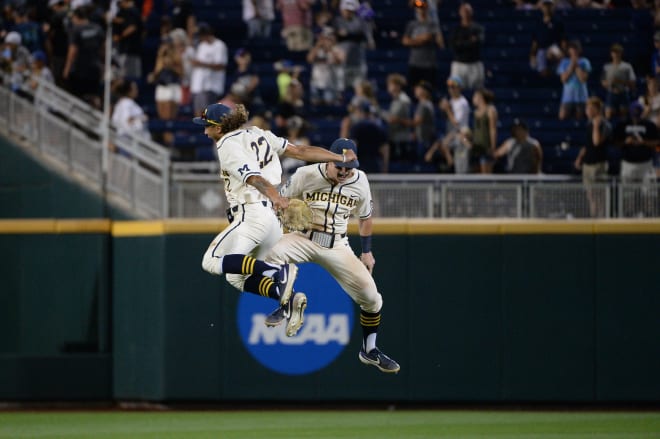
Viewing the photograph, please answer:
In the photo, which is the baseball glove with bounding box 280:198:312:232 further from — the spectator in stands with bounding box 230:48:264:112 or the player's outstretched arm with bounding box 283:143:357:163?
the spectator in stands with bounding box 230:48:264:112

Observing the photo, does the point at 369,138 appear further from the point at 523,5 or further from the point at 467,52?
the point at 523,5

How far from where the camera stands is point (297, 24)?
1934 centimetres

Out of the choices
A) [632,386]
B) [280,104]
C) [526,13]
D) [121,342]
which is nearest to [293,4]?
[280,104]

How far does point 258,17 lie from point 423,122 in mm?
4393

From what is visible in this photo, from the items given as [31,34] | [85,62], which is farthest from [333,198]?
[31,34]

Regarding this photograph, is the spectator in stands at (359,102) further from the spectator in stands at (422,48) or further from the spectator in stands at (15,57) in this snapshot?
the spectator in stands at (15,57)

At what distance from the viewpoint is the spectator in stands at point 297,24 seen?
19188mm

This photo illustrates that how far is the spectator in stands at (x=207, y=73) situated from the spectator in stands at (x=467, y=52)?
3.30 m

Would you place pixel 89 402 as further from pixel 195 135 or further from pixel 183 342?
pixel 195 135

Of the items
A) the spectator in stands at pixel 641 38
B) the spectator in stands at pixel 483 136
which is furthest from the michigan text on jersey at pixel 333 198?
the spectator in stands at pixel 641 38

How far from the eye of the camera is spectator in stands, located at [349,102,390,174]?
1581cm

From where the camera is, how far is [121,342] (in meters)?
14.3

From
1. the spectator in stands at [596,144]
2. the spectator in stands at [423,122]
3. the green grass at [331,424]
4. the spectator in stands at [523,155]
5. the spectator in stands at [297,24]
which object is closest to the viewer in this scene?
the green grass at [331,424]

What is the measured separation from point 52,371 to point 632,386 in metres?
6.42
